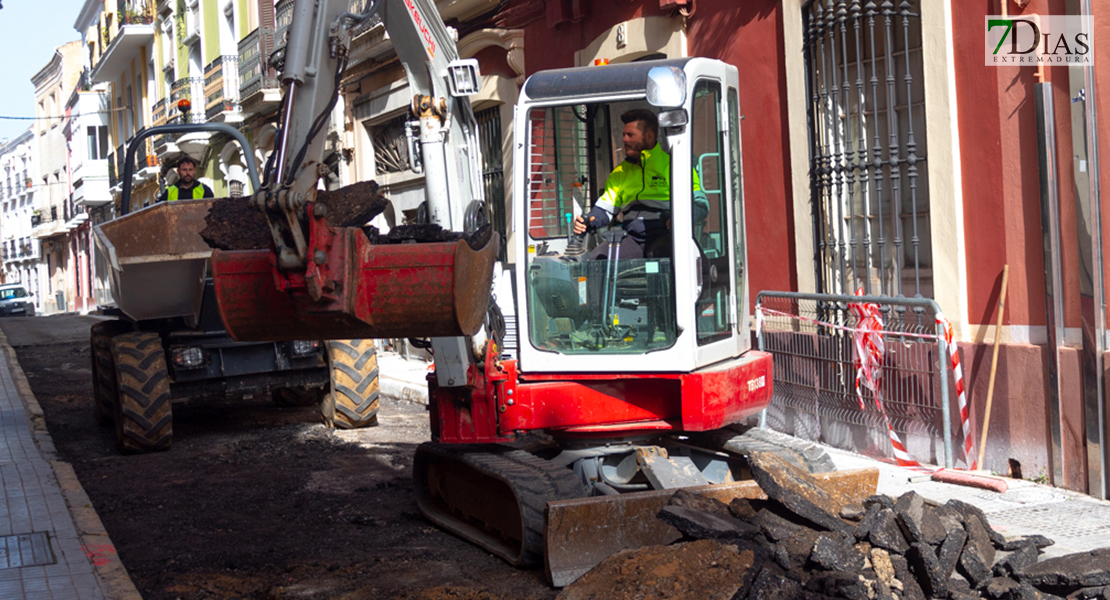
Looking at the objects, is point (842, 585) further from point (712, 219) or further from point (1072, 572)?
point (712, 219)

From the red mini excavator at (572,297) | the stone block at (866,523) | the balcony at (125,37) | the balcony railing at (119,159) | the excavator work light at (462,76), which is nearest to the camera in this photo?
the stone block at (866,523)

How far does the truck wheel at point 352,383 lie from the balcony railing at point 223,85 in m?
15.3

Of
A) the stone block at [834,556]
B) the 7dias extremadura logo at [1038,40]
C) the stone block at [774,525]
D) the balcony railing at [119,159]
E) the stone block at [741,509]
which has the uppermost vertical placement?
the balcony railing at [119,159]

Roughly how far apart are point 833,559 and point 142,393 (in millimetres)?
5839

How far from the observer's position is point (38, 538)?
218 inches

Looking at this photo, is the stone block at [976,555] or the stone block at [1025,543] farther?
the stone block at [1025,543]

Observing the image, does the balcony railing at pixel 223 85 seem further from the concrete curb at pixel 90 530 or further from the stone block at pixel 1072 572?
the stone block at pixel 1072 572

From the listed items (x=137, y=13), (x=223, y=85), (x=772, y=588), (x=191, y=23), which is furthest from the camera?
(x=137, y=13)

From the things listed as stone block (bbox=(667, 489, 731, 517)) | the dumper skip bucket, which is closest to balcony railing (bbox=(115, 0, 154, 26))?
the dumper skip bucket

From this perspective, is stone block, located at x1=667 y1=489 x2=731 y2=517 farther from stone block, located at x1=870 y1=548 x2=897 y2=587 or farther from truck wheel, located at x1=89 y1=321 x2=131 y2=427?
truck wheel, located at x1=89 y1=321 x2=131 y2=427

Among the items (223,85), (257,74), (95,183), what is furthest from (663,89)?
(95,183)

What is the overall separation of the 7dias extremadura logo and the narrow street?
4231 mm

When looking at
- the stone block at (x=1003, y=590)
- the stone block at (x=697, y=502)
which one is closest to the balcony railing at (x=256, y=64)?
the stone block at (x=697, y=502)

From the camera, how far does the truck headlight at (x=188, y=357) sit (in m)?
8.40
